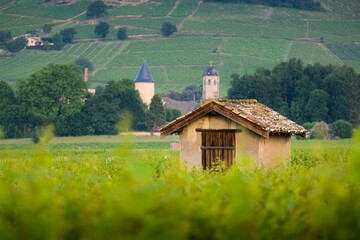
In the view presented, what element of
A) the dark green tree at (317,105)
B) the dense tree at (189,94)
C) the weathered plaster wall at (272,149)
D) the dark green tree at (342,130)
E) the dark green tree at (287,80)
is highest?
the weathered plaster wall at (272,149)

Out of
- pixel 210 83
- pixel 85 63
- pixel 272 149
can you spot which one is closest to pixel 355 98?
pixel 210 83

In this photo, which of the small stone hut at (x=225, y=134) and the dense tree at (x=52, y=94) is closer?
the small stone hut at (x=225, y=134)

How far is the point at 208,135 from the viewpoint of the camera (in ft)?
60.0

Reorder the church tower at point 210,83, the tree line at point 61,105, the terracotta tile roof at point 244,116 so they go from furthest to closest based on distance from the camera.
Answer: the church tower at point 210,83 → the tree line at point 61,105 → the terracotta tile roof at point 244,116

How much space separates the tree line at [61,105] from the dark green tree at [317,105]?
27322 millimetres

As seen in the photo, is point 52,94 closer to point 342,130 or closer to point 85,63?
point 342,130

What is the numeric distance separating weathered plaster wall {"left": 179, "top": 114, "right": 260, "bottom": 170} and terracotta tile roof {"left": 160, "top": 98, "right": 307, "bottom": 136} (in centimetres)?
28

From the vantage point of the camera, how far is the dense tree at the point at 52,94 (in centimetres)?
9819

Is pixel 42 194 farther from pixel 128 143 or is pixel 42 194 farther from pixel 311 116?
pixel 311 116

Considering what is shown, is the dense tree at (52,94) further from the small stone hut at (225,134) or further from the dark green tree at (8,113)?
the small stone hut at (225,134)

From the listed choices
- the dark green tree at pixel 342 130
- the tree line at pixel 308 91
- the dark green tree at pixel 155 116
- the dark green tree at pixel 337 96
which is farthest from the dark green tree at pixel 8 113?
the dark green tree at pixel 337 96

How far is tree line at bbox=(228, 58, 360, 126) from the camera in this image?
10081 centimetres

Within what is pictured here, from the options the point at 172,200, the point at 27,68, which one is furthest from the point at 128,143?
the point at 27,68

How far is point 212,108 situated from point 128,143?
1195cm
